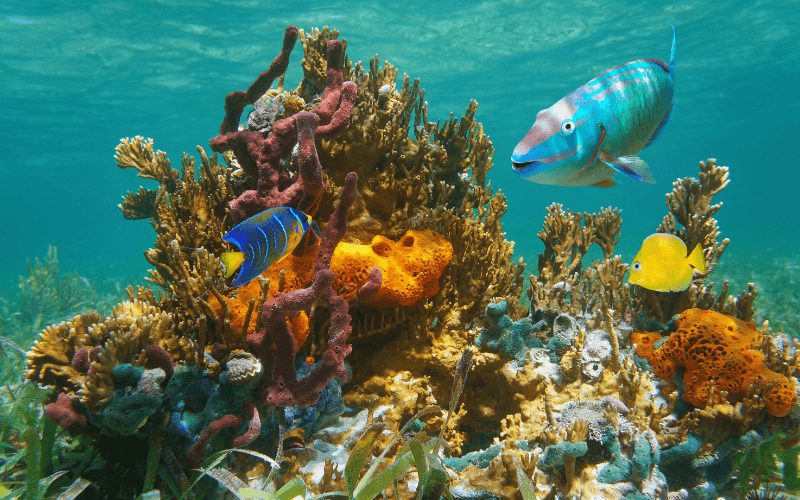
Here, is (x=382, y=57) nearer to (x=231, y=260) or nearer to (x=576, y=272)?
(x=576, y=272)

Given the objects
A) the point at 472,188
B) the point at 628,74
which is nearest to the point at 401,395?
the point at 472,188

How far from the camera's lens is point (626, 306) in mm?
4070

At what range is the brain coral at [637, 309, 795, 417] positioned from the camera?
2.74 metres

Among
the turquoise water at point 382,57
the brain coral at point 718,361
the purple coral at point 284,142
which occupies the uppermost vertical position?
the turquoise water at point 382,57

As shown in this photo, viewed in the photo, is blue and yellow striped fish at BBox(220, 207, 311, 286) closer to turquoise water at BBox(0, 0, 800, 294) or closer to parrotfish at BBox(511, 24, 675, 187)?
parrotfish at BBox(511, 24, 675, 187)

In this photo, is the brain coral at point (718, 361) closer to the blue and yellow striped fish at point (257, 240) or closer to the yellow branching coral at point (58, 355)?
the blue and yellow striped fish at point (257, 240)

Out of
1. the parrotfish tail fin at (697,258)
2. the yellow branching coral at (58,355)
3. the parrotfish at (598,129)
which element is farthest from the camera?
the parrotfish tail fin at (697,258)

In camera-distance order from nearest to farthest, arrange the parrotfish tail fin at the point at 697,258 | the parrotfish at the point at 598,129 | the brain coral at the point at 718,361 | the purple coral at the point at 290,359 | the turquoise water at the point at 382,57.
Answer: the parrotfish at the point at 598,129 → the purple coral at the point at 290,359 → the brain coral at the point at 718,361 → the parrotfish tail fin at the point at 697,258 → the turquoise water at the point at 382,57

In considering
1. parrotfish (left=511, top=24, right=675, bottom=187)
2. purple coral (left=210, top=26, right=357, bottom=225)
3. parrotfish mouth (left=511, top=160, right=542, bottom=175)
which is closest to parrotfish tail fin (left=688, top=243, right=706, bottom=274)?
parrotfish (left=511, top=24, right=675, bottom=187)

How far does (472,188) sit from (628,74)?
2.63 meters

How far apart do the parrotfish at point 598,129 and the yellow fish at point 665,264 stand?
153 cm

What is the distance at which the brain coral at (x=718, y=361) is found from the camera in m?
2.74

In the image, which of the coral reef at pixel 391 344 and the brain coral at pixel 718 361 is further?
the brain coral at pixel 718 361

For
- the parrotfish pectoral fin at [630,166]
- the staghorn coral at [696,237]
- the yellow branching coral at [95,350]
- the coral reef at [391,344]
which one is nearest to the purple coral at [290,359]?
the coral reef at [391,344]
